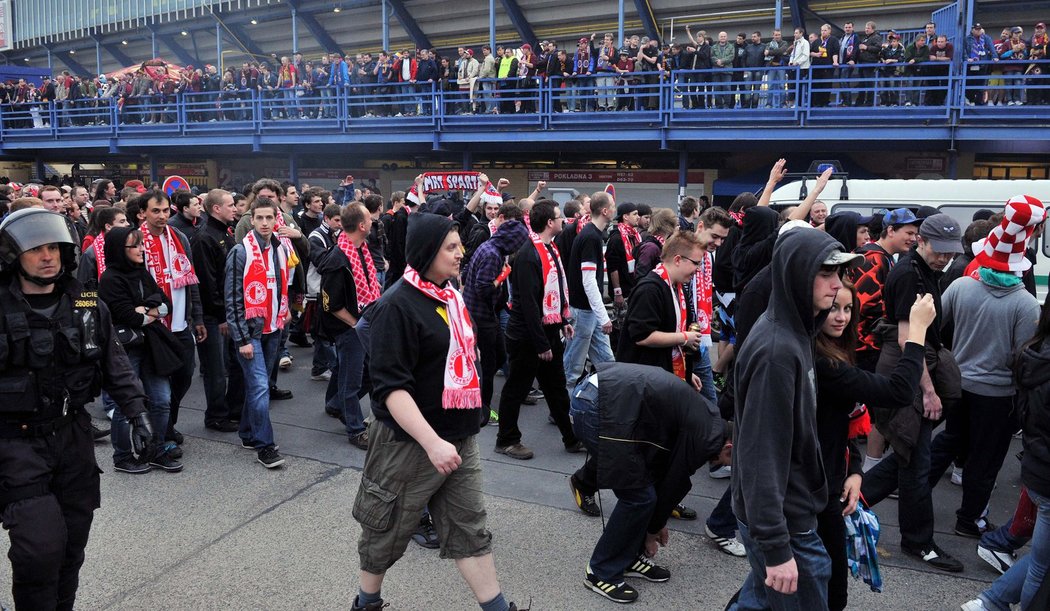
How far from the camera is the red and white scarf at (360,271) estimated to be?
5.88 meters

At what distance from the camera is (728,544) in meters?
4.39

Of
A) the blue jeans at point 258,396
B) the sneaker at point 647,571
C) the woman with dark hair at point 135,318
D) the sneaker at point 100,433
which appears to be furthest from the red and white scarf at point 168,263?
the sneaker at point 647,571

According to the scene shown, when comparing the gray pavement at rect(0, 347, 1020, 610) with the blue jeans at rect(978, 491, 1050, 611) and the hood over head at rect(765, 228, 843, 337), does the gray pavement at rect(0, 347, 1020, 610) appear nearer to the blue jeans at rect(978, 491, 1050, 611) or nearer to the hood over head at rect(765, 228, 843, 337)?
the blue jeans at rect(978, 491, 1050, 611)

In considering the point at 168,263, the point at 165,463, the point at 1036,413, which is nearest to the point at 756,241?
the point at 1036,413

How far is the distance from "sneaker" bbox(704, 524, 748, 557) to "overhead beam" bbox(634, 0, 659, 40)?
16821 mm

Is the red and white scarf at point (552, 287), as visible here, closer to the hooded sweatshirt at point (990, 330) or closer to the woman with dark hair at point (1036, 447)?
the hooded sweatshirt at point (990, 330)

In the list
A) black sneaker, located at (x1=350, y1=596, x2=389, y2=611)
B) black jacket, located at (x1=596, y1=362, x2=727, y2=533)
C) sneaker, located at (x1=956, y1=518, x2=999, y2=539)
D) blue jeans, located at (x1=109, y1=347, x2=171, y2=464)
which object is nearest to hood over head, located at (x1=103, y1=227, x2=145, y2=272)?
blue jeans, located at (x1=109, y1=347, x2=171, y2=464)

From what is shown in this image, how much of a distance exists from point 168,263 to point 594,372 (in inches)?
141

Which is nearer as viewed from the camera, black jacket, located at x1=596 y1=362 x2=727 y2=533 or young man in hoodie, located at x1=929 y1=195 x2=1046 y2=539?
black jacket, located at x1=596 y1=362 x2=727 y2=533

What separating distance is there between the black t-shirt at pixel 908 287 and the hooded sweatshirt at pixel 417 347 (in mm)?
2363

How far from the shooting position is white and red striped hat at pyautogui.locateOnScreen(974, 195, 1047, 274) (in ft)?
13.5

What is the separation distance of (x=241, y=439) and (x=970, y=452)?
5.00 metres

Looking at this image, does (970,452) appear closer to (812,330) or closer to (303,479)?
(812,330)

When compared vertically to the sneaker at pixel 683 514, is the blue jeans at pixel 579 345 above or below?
above
